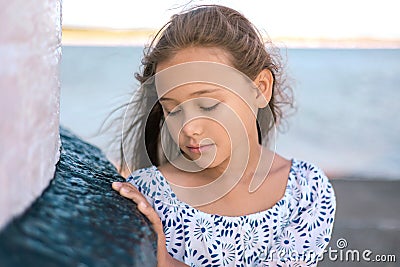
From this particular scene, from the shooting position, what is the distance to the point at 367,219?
4.93 meters

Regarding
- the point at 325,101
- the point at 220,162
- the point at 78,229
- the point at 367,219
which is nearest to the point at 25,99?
the point at 78,229

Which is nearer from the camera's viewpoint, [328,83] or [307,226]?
[307,226]

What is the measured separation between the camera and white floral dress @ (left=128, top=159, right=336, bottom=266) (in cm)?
227

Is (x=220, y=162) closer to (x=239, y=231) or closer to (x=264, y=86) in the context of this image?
(x=239, y=231)

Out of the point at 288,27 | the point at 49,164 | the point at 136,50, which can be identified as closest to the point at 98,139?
the point at 49,164

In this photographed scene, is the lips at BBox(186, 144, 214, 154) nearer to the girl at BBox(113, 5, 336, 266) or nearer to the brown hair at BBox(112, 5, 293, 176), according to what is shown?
the girl at BBox(113, 5, 336, 266)

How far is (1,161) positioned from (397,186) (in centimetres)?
549

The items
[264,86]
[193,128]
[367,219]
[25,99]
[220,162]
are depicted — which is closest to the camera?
[25,99]

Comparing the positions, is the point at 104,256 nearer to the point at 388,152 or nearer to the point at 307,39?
the point at 388,152

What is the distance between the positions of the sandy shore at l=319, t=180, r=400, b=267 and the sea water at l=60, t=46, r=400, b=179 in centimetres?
100

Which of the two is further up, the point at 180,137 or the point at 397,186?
the point at 180,137

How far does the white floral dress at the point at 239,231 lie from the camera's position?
7.44 ft

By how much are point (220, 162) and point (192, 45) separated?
38cm

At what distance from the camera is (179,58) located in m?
2.25
